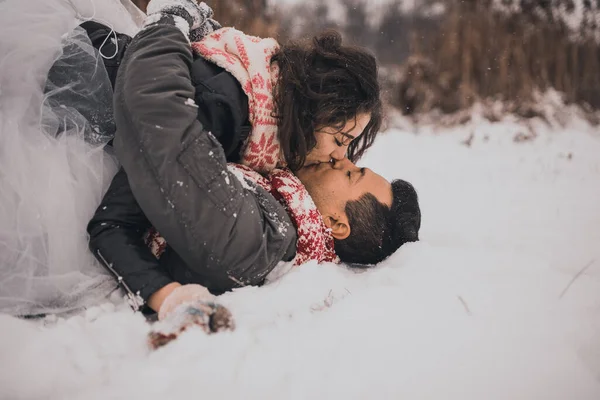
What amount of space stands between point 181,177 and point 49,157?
0.37 metres

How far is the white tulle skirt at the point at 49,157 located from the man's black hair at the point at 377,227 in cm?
77

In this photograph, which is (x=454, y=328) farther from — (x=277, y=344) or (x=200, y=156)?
(x=200, y=156)

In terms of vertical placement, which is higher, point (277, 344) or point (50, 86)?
point (50, 86)

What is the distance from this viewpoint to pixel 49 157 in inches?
42.9

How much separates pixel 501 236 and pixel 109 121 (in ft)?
5.06

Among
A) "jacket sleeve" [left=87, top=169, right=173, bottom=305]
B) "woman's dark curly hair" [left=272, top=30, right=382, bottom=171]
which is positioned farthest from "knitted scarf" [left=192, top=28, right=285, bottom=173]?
"jacket sleeve" [left=87, top=169, right=173, bottom=305]

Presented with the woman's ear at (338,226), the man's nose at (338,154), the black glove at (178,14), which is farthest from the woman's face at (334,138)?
the black glove at (178,14)

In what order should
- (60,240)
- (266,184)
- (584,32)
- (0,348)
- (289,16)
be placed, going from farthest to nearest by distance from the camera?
1. (584,32)
2. (289,16)
3. (266,184)
4. (60,240)
5. (0,348)

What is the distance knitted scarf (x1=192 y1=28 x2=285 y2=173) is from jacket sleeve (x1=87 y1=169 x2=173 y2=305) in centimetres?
39

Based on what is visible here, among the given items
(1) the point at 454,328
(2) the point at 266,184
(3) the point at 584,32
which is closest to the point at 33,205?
(2) the point at 266,184

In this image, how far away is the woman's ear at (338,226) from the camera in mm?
1454

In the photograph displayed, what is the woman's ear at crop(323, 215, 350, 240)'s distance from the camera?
4.77ft

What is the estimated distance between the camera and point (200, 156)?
1.04m

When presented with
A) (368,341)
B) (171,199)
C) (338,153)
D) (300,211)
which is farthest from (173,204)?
(338,153)
